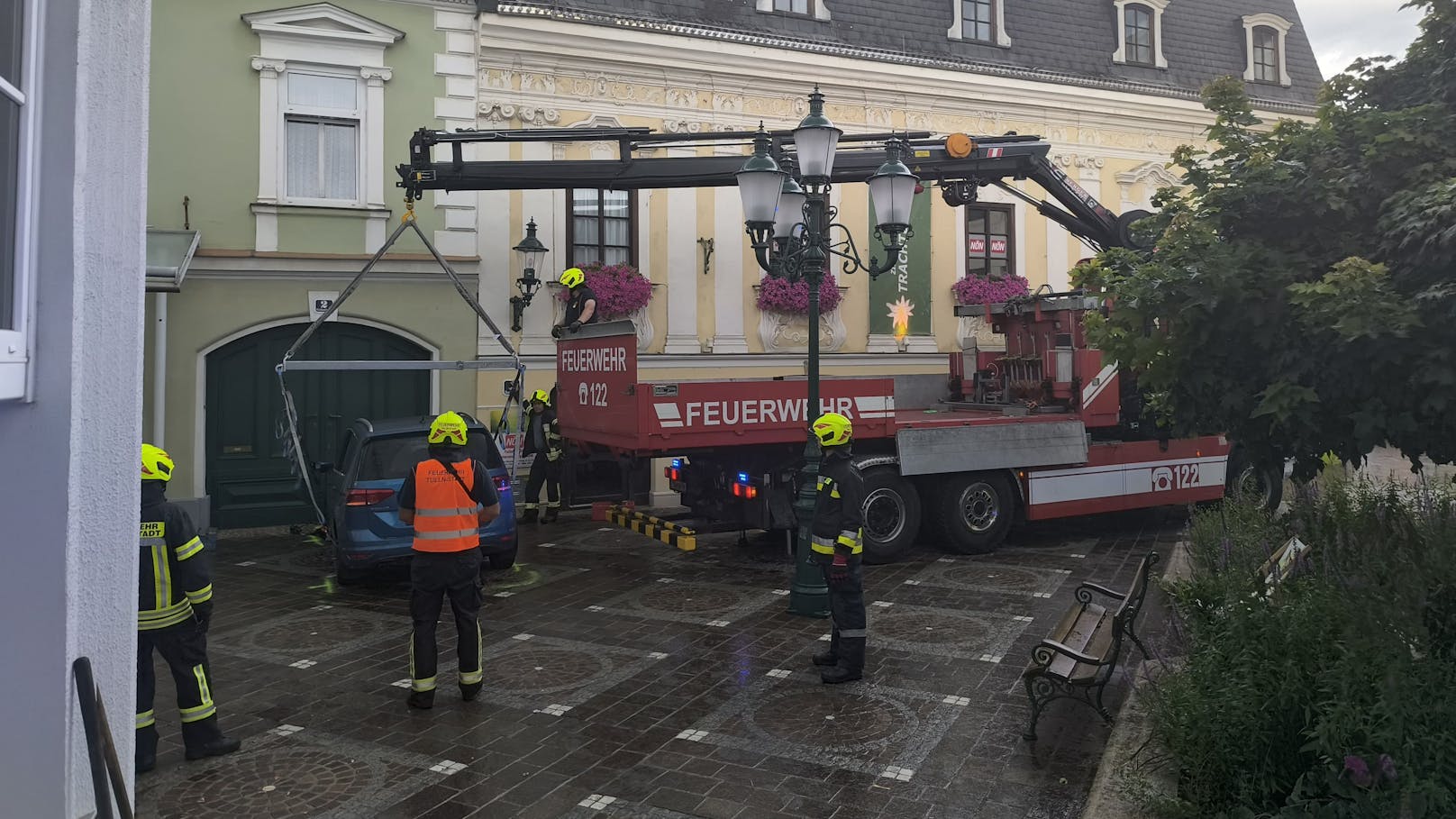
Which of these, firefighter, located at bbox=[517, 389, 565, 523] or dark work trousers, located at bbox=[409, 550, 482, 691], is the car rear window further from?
firefighter, located at bbox=[517, 389, 565, 523]

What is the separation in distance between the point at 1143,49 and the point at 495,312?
523 inches

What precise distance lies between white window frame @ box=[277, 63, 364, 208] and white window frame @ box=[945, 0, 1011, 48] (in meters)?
9.88

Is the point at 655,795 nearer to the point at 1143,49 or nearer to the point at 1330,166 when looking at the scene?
the point at 1330,166

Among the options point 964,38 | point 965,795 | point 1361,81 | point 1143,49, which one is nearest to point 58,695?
point 965,795

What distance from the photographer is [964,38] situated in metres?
17.6

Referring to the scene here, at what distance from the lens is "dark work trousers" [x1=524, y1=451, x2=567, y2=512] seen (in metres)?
13.4

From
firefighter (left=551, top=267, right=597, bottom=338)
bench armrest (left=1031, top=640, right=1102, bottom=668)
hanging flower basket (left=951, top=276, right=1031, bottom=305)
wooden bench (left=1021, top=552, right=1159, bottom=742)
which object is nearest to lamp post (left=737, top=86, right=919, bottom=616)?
wooden bench (left=1021, top=552, right=1159, bottom=742)

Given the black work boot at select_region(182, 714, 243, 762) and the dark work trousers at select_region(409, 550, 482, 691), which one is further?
the dark work trousers at select_region(409, 550, 482, 691)

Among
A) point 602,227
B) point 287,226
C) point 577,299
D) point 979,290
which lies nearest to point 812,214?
point 577,299

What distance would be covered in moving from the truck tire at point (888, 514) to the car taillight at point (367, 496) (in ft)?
15.4

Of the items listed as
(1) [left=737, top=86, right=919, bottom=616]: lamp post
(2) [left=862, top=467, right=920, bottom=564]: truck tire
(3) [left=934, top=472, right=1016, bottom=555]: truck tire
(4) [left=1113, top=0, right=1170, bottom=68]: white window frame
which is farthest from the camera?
(4) [left=1113, top=0, right=1170, bottom=68]: white window frame

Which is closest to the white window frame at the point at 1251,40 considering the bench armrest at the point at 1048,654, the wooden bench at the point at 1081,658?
the wooden bench at the point at 1081,658

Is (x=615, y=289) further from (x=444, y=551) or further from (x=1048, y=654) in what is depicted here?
(x=1048, y=654)

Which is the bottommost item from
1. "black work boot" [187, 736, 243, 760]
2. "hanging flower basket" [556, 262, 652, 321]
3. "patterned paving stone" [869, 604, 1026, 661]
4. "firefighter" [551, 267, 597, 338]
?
"black work boot" [187, 736, 243, 760]
